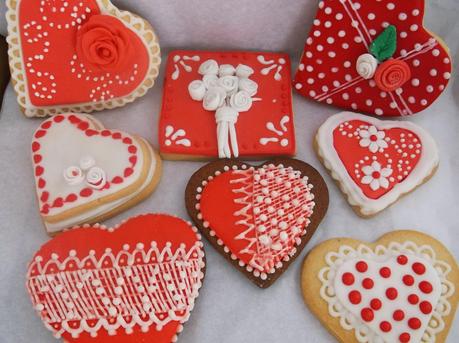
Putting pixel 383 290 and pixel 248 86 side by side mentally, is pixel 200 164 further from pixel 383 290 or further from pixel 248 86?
pixel 383 290

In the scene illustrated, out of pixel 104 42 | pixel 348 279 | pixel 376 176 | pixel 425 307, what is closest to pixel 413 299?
pixel 425 307

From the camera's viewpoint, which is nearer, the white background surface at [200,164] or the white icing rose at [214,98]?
the white background surface at [200,164]

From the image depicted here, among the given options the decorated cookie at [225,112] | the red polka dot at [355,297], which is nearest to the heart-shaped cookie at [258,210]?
the decorated cookie at [225,112]

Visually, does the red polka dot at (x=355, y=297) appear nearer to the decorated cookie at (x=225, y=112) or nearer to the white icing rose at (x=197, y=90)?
the decorated cookie at (x=225, y=112)

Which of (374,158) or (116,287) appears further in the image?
(374,158)

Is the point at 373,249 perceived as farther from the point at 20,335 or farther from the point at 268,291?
the point at 20,335
